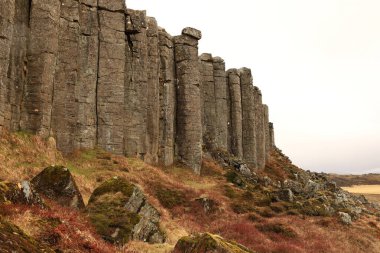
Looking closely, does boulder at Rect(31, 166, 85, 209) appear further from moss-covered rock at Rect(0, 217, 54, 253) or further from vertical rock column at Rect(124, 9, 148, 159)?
vertical rock column at Rect(124, 9, 148, 159)

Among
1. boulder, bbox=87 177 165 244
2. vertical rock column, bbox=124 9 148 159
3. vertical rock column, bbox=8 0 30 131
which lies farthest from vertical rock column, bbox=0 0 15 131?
boulder, bbox=87 177 165 244

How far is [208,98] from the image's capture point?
70.3 m

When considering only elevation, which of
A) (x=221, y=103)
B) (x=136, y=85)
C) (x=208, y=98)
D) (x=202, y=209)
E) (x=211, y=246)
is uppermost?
(x=208, y=98)

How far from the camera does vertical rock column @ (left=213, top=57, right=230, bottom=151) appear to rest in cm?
7012

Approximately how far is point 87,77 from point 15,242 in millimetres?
36250

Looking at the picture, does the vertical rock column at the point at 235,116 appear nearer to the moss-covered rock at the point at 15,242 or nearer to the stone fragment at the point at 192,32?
the stone fragment at the point at 192,32

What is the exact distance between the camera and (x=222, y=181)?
53375 mm

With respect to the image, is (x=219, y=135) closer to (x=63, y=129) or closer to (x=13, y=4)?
(x=63, y=129)

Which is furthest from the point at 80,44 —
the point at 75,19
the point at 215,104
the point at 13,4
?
the point at 215,104

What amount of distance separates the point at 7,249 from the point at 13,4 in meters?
32.6

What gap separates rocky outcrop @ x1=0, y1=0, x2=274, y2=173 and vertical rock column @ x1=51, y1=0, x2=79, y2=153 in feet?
0.33

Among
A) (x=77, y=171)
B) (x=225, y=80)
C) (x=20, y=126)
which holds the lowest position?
(x=77, y=171)

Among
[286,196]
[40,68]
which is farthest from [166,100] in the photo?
[40,68]

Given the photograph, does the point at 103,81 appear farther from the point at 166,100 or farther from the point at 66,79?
the point at 166,100
